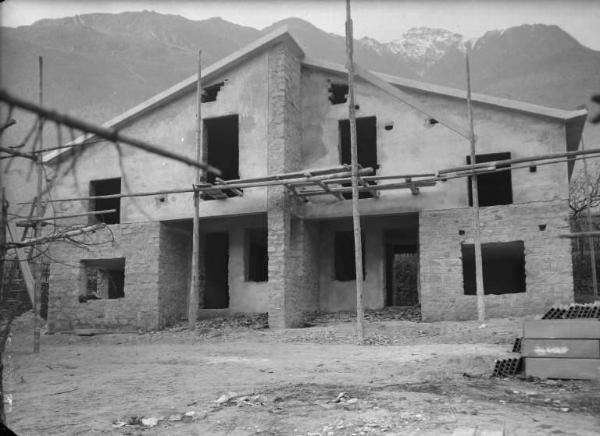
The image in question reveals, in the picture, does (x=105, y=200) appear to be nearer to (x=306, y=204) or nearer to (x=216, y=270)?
(x=216, y=270)

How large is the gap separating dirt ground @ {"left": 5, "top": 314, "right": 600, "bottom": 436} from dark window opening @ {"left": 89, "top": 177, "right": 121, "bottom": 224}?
220 inches

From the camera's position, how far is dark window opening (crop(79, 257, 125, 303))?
57.9 ft

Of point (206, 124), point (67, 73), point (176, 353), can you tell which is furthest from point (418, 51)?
point (176, 353)

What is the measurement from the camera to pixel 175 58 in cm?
6003

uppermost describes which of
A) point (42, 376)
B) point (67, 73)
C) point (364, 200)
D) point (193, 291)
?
point (67, 73)

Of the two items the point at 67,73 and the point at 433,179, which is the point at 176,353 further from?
the point at 67,73

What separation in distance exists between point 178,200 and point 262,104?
3.47m

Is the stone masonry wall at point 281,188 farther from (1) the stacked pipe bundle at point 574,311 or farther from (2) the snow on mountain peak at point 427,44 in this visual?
(2) the snow on mountain peak at point 427,44

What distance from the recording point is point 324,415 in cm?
648

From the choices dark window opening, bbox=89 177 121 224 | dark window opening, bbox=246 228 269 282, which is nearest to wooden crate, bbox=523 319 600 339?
dark window opening, bbox=246 228 269 282

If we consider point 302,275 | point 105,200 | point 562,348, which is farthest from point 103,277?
point 562,348

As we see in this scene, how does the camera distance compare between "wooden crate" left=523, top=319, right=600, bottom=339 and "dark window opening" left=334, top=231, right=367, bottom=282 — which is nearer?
"wooden crate" left=523, top=319, right=600, bottom=339

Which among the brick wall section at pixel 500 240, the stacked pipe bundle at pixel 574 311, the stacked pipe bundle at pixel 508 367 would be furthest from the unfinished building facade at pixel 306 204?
the stacked pipe bundle at pixel 508 367

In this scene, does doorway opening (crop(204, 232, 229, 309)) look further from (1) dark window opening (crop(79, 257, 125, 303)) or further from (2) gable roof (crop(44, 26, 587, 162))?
(2) gable roof (crop(44, 26, 587, 162))
